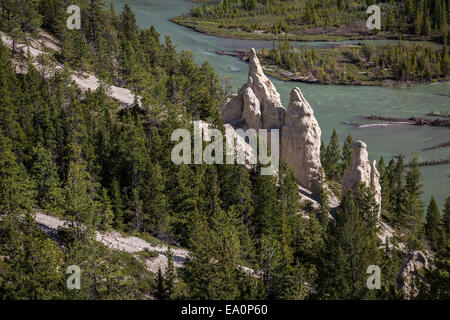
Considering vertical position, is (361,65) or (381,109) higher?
(361,65)

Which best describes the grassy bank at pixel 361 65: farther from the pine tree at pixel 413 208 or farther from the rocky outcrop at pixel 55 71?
the pine tree at pixel 413 208

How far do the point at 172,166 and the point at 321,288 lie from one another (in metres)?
28.2

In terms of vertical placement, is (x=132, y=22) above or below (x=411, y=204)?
above

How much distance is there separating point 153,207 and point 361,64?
139 meters

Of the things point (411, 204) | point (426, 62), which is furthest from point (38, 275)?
point (426, 62)

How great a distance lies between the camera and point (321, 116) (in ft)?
434

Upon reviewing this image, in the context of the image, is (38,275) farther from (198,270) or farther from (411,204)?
(411,204)

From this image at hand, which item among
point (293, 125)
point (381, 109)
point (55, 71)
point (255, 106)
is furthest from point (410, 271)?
point (381, 109)

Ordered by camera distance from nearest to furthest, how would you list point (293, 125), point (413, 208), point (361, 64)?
point (293, 125) < point (413, 208) < point (361, 64)

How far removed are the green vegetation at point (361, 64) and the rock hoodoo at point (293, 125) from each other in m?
88.9

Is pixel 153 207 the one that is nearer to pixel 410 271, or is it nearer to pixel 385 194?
pixel 410 271

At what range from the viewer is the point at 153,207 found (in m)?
59.9

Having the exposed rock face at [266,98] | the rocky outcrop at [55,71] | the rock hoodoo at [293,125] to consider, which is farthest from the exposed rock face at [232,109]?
the rocky outcrop at [55,71]
